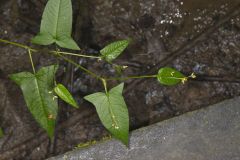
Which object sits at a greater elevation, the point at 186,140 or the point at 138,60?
the point at 138,60

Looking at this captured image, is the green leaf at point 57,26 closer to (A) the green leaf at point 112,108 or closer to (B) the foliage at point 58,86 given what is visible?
(B) the foliage at point 58,86

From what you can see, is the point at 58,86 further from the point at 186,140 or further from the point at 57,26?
the point at 186,140

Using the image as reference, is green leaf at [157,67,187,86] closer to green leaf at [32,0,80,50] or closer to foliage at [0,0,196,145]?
foliage at [0,0,196,145]

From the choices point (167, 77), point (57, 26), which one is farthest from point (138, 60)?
point (57, 26)

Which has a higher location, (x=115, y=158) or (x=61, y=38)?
(x=61, y=38)

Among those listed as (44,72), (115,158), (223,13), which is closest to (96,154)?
(115,158)

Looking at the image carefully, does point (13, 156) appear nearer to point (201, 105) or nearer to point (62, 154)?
point (62, 154)

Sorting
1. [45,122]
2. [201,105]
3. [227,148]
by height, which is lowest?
[227,148]
